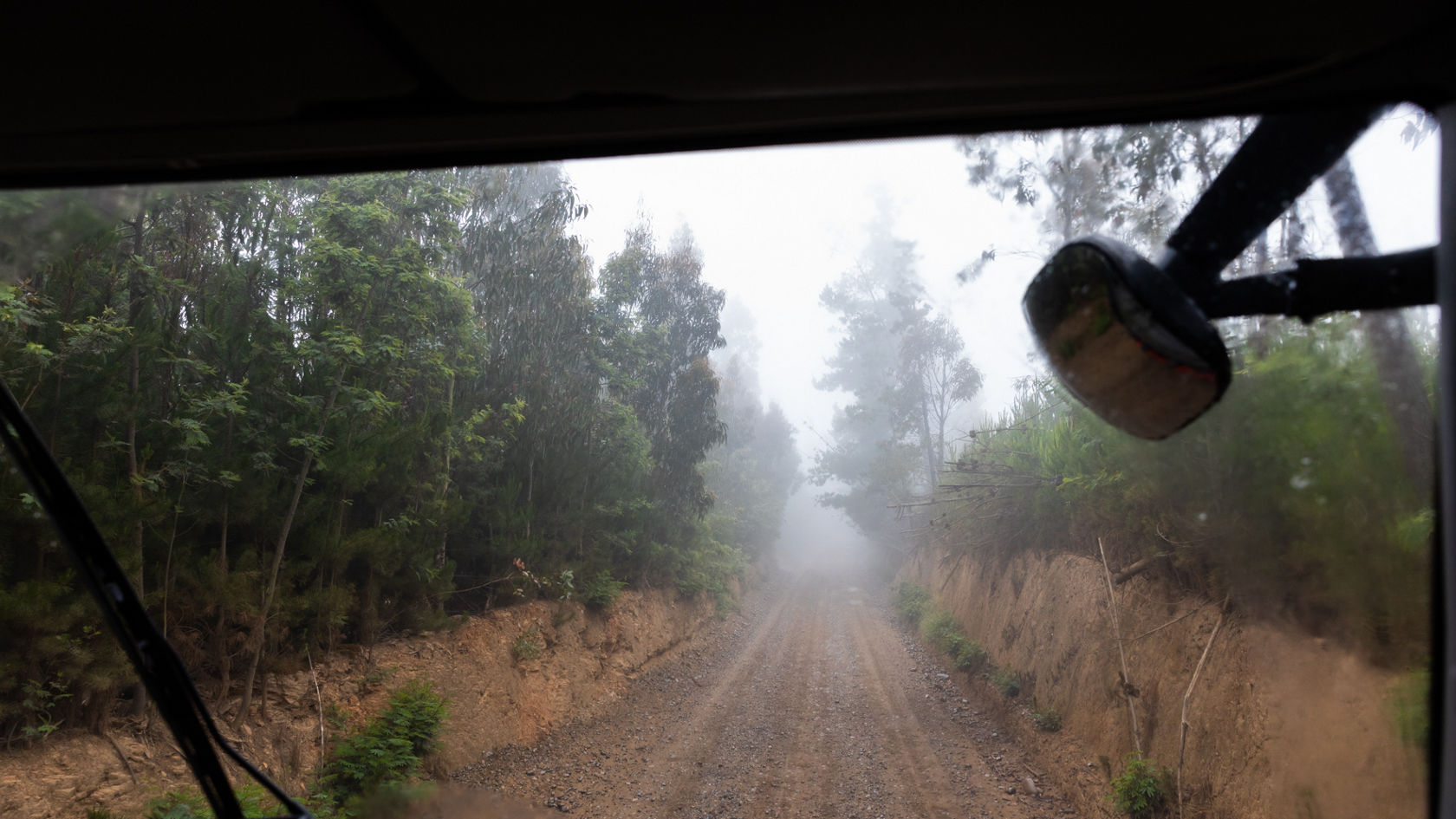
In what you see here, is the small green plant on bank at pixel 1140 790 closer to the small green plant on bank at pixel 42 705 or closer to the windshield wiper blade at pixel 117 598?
the windshield wiper blade at pixel 117 598

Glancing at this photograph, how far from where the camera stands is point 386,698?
20.7ft

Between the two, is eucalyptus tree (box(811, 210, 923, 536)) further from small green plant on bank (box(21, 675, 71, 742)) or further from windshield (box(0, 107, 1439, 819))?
small green plant on bank (box(21, 675, 71, 742))

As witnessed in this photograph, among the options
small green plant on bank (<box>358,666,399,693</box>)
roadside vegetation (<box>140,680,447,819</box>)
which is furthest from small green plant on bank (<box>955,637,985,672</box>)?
small green plant on bank (<box>358,666,399,693</box>)

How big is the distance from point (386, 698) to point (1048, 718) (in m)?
6.55

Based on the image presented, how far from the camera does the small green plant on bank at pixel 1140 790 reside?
427 cm

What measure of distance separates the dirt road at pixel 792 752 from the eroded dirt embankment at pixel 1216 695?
0.85 m

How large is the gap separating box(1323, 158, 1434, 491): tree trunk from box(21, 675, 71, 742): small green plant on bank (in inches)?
267

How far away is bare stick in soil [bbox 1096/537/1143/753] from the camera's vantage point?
4812mm

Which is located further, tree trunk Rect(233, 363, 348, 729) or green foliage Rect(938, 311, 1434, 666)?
tree trunk Rect(233, 363, 348, 729)

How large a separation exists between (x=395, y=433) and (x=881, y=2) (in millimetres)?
7131

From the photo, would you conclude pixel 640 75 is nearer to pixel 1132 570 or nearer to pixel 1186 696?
pixel 1186 696

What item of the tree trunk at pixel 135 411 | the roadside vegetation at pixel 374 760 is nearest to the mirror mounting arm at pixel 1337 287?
the roadside vegetation at pixel 374 760

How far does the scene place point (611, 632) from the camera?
11.0 m

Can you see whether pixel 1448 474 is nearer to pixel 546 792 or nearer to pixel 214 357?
pixel 546 792
